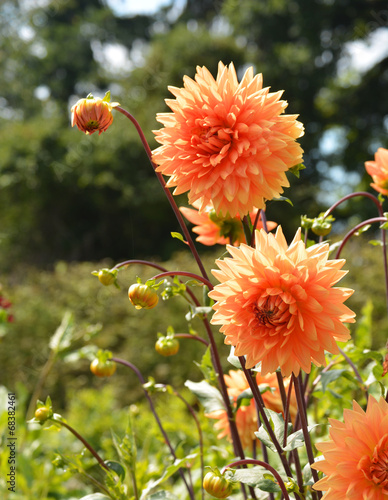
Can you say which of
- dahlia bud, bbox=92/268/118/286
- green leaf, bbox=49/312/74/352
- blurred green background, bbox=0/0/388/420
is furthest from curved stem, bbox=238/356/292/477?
blurred green background, bbox=0/0/388/420

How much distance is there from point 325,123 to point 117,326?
5.86 metres

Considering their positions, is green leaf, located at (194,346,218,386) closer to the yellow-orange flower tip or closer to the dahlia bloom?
the dahlia bloom

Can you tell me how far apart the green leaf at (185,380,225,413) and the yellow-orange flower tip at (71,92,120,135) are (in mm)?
426

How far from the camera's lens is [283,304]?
0.50 metres

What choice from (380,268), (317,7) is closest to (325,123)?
(317,7)

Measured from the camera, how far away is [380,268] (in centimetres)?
302

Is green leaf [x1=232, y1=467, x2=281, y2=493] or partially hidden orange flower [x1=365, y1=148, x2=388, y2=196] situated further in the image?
partially hidden orange flower [x1=365, y1=148, x2=388, y2=196]

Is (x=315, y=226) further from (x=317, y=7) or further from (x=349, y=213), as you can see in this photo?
(x=317, y=7)

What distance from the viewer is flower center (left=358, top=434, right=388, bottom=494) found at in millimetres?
458

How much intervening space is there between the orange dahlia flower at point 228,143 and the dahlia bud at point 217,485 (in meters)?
0.30

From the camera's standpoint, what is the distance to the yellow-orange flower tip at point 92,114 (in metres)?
0.59

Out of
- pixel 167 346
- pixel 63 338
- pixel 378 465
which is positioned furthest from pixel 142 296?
pixel 63 338

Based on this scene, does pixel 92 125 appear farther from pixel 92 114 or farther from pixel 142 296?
pixel 142 296

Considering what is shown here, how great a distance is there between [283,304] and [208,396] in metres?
0.34
